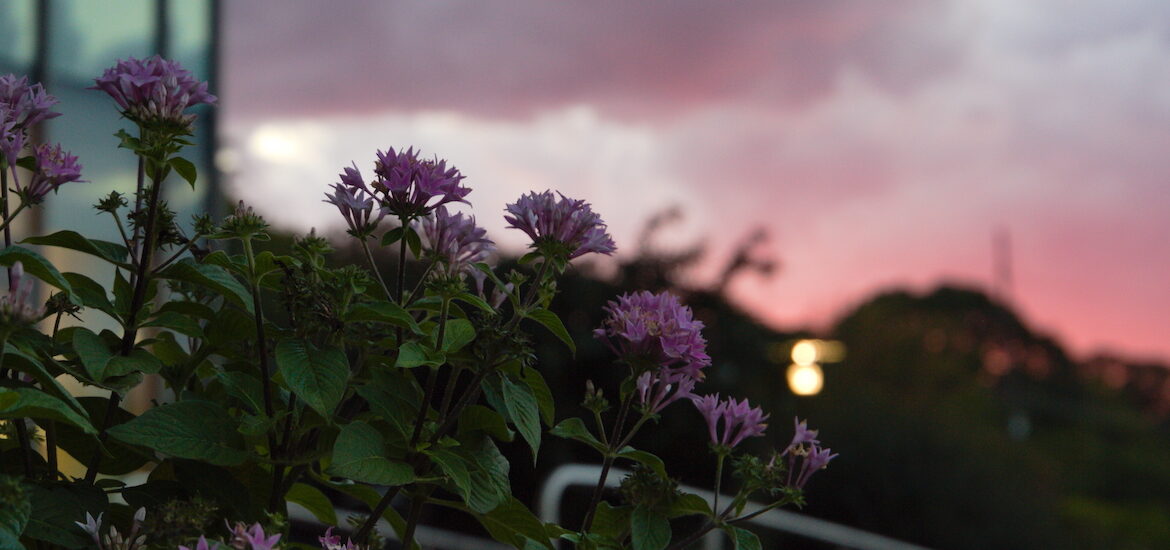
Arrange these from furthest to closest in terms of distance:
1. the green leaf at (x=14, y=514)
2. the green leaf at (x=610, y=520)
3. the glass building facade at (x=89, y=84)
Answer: the glass building facade at (x=89, y=84)
the green leaf at (x=610, y=520)
the green leaf at (x=14, y=514)

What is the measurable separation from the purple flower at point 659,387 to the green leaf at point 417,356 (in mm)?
198

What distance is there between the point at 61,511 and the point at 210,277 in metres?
0.19

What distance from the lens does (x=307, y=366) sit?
0.80 m

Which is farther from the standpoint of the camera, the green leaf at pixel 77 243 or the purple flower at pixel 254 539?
the green leaf at pixel 77 243

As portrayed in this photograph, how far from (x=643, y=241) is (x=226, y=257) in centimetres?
1115

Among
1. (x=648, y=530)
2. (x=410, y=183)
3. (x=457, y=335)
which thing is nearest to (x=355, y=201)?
(x=410, y=183)

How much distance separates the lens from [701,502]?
925mm

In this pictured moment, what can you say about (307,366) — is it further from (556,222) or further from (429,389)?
(556,222)

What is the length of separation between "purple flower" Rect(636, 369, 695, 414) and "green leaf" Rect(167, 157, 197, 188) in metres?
0.40

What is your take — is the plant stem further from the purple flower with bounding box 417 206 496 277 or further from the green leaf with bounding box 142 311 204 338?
the purple flower with bounding box 417 206 496 277

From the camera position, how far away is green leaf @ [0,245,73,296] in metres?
0.76

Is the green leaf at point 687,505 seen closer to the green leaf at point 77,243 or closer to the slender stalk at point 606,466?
the slender stalk at point 606,466

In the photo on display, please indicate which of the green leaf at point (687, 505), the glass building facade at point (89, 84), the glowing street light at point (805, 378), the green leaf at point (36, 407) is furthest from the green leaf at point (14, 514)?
the glowing street light at point (805, 378)

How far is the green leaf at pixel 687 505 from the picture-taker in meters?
0.91
